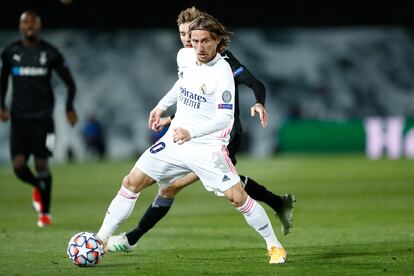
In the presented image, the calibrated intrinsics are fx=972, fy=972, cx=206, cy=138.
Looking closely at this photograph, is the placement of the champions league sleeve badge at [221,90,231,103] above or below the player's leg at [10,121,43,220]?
above

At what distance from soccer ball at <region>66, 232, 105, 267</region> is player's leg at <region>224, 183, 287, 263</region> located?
3.93 ft

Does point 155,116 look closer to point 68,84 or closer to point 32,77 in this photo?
point 68,84

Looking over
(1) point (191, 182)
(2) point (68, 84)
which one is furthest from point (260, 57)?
(1) point (191, 182)

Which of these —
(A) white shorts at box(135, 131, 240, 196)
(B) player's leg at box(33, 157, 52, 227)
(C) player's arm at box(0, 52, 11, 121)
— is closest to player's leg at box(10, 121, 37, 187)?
(B) player's leg at box(33, 157, 52, 227)

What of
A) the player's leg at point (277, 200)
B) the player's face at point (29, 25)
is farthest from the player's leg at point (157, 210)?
the player's face at point (29, 25)

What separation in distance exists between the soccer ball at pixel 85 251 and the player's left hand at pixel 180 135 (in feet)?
3.89

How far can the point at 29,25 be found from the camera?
1208 centimetres

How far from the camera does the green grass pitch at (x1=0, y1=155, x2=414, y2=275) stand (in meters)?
8.23

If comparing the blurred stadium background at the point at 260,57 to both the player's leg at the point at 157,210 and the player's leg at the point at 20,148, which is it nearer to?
the player's leg at the point at 20,148

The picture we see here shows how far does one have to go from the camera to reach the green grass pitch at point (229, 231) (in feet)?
27.0

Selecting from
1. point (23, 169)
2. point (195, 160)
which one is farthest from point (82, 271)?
point (23, 169)

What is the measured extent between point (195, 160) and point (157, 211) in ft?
4.11

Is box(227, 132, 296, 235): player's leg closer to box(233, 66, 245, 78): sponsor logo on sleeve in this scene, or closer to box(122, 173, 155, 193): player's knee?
box(233, 66, 245, 78): sponsor logo on sleeve

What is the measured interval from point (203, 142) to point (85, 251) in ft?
4.45
